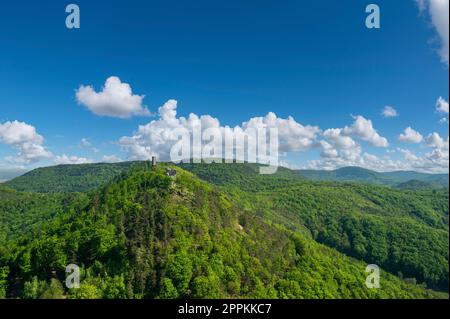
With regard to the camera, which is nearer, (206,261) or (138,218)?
(206,261)
